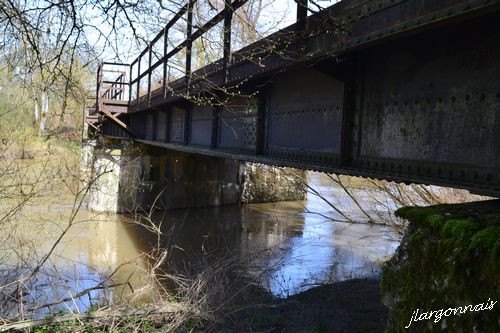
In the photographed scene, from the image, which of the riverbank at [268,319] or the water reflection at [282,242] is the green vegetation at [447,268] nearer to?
the riverbank at [268,319]

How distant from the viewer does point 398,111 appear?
4.42 metres

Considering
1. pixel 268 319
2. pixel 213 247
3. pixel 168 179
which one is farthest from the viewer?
pixel 168 179

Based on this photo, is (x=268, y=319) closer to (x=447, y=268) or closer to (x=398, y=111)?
(x=398, y=111)

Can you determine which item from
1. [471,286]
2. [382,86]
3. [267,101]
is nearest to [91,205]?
[267,101]

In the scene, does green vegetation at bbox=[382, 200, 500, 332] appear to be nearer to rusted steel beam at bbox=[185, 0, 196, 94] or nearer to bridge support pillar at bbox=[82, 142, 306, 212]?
rusted steel beam at bbox=[185, 0, 196, 94]

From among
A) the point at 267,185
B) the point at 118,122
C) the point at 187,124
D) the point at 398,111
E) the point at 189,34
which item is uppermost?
the point at 189,34

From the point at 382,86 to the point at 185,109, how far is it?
684cm

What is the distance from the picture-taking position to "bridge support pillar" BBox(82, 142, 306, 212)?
19516 millimetres

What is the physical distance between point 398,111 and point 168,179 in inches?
678

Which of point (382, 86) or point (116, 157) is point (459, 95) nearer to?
point (382, 86)

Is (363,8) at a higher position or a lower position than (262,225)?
higher

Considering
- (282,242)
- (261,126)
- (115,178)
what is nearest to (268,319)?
(261,126)

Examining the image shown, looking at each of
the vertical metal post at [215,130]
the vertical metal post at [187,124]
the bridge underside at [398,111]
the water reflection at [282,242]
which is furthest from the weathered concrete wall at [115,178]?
the bridge underside at [398,111]

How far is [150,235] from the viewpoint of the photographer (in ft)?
55.5
